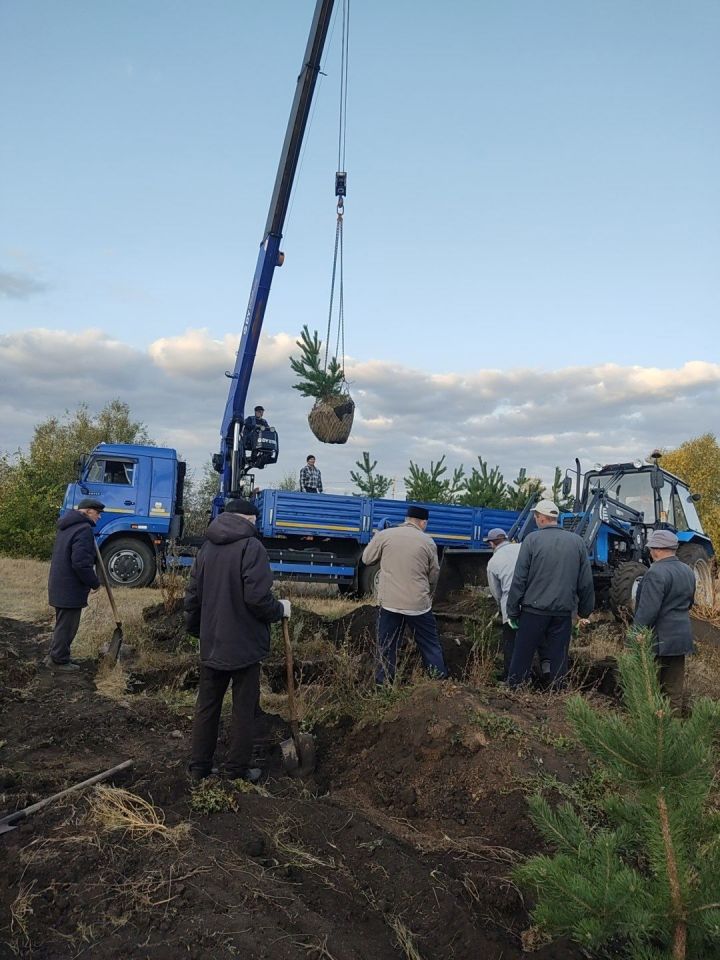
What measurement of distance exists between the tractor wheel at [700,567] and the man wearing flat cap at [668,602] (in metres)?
6.99

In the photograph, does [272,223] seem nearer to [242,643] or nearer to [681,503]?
[681,503]

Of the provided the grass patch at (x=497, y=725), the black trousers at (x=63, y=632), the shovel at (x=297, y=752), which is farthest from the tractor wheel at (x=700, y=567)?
the black trousers at (x=63, y=632)

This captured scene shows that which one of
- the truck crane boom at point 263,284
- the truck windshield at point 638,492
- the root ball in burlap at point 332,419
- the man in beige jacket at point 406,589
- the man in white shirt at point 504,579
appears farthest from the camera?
the truck crane boom at point 263,284

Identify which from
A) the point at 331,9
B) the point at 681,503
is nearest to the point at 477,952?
the point at 681,503

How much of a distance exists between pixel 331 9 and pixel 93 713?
12226mm

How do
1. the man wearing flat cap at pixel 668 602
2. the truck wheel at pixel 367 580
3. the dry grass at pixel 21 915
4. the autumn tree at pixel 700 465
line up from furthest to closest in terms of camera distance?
the autumn tree at pixel 700 465 < the truck wheel at pixel 367 580 < the man wearing flat cap at pixel 668 602 < the dry grass at pixel 21 915

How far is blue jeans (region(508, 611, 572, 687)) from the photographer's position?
6.17 meters

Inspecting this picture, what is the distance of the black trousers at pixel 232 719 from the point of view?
4605mm

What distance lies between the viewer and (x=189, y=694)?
6867 millimetres

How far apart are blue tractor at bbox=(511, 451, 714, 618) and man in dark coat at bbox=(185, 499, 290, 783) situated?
24.7ft

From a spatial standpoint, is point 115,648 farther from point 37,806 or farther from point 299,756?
point 37,806

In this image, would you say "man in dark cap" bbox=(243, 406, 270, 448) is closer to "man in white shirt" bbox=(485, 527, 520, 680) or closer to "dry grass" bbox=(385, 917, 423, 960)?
"man in white shirt" bbox=(485, 527, 520, 680)

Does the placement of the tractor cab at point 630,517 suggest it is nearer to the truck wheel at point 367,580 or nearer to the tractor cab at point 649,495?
the tractor cab at point 649,495

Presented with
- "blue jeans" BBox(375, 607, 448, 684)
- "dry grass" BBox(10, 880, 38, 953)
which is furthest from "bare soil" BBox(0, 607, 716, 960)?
"blue jeans" BBox(375, 607, 448, 684)
